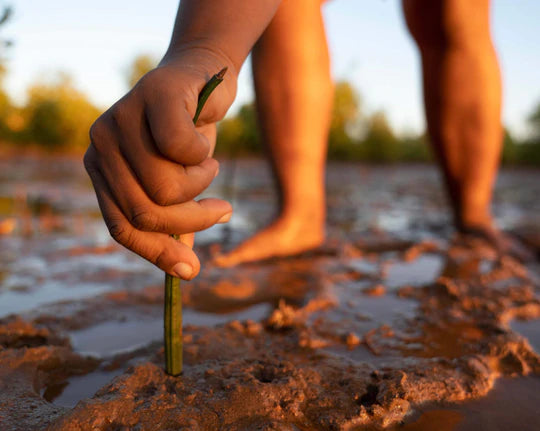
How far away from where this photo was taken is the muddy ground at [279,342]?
63 centimetres

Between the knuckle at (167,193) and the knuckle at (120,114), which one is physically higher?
the knuckle at (120,114)

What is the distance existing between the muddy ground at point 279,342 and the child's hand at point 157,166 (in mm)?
222

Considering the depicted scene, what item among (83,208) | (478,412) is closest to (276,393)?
(478,412)

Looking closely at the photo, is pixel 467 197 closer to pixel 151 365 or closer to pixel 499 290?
pixel 499 290

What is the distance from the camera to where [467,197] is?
221 cm

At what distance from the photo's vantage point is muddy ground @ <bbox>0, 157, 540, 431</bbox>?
24.8 inches

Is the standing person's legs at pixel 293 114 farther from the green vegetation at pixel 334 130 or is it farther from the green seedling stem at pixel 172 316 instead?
the green vegetation at pixel 334 130

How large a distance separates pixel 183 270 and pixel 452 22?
1955 mm

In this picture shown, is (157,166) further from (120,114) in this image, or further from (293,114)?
(293,114)

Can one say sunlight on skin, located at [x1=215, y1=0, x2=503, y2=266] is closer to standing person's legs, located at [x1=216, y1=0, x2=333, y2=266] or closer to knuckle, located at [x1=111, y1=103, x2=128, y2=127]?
standing person's legs, located at [x1=216, y1=0, x2=333, y2=266]

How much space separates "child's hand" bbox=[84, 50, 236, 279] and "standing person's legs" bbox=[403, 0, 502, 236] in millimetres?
1818

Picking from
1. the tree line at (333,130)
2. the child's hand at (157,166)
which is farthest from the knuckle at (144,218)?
the tree line at (333,130)

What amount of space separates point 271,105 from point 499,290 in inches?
45.0

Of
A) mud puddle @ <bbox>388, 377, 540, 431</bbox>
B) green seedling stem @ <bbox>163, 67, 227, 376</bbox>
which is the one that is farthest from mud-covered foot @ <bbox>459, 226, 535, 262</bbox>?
green seedling stem @ <bbox>163, 67, 227, 376</bbox>
